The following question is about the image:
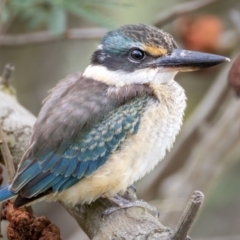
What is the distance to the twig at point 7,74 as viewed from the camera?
105 inches

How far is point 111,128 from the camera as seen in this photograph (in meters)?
2.45

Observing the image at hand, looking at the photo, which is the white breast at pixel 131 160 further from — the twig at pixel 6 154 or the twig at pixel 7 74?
the twig at pixel 7 74

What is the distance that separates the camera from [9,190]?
2.31m

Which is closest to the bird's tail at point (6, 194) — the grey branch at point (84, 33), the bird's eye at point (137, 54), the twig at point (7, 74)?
the twig at point (7, 74)

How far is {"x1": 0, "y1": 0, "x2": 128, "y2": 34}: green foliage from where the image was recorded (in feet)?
9.91

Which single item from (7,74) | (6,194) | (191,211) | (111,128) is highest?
(7,74)

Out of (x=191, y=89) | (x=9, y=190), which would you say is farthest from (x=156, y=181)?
(x=191, y=89)

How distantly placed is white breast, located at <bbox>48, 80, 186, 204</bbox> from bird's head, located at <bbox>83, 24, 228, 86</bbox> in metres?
0.10

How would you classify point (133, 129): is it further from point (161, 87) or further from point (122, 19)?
point (122, 19)

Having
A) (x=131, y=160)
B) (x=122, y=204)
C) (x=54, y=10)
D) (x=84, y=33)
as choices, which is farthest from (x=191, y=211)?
(x=84, y=33)

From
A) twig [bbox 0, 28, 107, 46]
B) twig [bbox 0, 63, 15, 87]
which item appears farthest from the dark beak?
twig [bbox 0, 28, 107, 46]

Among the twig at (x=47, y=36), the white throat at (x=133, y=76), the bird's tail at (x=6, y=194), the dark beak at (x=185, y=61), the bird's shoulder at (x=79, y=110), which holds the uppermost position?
the twig at (x=47, y=36)

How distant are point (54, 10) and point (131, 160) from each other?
1.07m

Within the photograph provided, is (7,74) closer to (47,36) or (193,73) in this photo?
(47,36)
